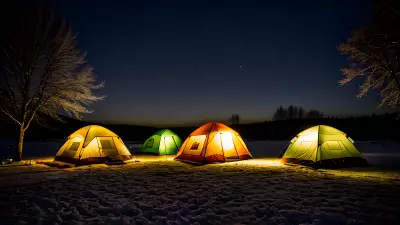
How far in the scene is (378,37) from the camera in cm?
1421

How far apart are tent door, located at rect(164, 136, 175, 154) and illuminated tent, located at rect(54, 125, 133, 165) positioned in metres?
5.49

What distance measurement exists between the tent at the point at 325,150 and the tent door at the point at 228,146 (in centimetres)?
337

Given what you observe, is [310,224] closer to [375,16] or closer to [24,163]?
[375,16]

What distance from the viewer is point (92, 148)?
47.7 ft

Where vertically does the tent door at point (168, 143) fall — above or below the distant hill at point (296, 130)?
below

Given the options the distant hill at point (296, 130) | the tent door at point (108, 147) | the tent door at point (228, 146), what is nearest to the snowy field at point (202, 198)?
the tent door at point (108, 147)

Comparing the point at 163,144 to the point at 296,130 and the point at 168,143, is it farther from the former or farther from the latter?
the point at 296,130

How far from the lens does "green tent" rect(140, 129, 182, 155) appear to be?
20828 millimetres

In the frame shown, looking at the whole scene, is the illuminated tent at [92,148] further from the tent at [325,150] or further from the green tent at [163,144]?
the tent at [325,150]

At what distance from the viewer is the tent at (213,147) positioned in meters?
14.9

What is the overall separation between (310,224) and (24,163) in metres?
15.1

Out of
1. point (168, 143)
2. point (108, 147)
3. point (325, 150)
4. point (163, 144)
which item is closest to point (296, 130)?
point (168, 143)

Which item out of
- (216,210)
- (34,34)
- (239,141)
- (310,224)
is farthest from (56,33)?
(310,224)

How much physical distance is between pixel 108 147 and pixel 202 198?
31.5 ft
